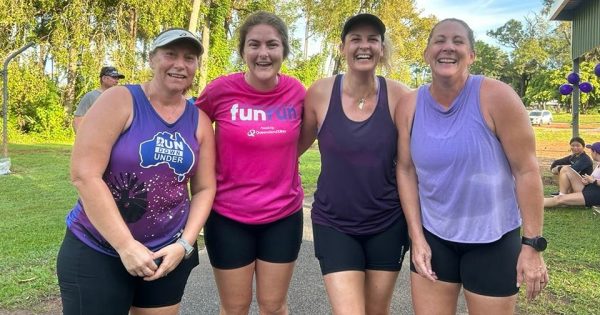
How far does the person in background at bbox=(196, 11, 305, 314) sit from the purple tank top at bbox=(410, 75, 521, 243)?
2.68 feet

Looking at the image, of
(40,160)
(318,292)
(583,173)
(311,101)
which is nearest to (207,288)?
(318,292)

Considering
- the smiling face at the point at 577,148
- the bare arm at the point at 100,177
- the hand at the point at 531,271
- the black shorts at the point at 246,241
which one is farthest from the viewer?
the smiling face at the point at 577,148

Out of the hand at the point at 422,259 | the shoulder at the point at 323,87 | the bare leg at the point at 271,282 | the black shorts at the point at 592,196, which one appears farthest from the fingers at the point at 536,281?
the black shorts at the point at 592,196

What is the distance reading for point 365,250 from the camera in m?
2.72

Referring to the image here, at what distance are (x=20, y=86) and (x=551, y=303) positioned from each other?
1980cm

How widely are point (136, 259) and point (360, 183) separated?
1.20 meters

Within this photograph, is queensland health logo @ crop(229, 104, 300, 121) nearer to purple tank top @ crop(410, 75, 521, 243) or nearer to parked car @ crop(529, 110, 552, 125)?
purple tank top @ crop(410, 75, 521, 243)

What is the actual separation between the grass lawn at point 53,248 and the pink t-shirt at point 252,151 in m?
2.22

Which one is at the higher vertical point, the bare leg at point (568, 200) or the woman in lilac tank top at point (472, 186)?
the woman in lilac tank top at point (472, 186)

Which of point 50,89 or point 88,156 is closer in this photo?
point 88,156

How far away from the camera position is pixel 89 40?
18688mm

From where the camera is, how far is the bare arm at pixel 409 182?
2521 mm

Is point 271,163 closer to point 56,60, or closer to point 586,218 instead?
point 586,218

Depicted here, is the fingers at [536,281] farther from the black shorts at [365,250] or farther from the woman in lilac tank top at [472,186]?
the black shorts at [365,250]
